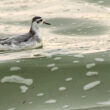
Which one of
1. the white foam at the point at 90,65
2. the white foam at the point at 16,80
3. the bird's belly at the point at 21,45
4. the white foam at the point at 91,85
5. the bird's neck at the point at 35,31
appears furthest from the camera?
the bird's neck at the point at 35,31

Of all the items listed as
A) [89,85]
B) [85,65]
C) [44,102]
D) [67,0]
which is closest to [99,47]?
[85,65]

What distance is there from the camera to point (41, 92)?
10.9 meters

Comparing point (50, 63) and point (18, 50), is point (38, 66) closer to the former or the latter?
point (50, 63)

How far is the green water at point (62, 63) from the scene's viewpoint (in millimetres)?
→ 10539

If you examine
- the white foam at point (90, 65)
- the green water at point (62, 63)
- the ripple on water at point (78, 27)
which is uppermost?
the white foam at point (90, 65)

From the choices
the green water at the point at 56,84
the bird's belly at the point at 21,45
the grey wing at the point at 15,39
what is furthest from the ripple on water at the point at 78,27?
the green water at the point at 56,84

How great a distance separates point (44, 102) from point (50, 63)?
1965 mm

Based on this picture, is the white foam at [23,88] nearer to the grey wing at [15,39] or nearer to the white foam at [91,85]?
the white foam at [91,85]

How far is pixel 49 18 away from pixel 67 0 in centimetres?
192

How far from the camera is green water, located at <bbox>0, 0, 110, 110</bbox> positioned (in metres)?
10.5

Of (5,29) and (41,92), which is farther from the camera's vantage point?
(5,29)

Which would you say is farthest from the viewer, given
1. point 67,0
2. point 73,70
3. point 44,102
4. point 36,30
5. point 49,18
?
point 67,0

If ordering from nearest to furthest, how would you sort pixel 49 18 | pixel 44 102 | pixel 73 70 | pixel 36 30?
pixel 44 102 → pixel 73 70 → pixel 36 30 → pixel 49 18

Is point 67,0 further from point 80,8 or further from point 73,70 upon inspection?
Result: point 73,70
